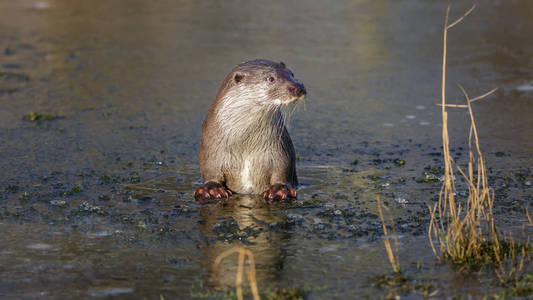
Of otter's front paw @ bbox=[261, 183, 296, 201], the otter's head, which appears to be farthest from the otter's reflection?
the otter's head

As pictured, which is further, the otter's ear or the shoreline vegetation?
the otter's ear

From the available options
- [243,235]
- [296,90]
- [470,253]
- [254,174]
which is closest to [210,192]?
[254,174]

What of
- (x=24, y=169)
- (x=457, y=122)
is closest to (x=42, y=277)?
(x=24, y=169)


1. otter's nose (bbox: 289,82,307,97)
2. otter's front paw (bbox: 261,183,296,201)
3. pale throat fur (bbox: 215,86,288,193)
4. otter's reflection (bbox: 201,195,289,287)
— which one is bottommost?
otter's reflection (bbox: 201,195,289,287)

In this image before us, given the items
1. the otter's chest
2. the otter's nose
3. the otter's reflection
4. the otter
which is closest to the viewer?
the otter's reflection

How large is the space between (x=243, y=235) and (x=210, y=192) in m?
0.72

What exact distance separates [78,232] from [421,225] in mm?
1951

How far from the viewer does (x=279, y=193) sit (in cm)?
498

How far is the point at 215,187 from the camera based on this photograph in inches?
199

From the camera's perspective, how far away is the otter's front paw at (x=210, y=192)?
197 inches

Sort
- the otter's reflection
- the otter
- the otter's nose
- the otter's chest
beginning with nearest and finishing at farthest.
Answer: the otter's reflection
the otter's nose
the otter
the otter's chest

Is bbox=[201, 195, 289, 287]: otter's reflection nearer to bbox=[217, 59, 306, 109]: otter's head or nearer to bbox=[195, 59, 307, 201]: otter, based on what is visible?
bbox=[195, 59, 307, 201]: otter

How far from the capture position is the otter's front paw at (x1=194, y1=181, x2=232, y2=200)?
5016mm

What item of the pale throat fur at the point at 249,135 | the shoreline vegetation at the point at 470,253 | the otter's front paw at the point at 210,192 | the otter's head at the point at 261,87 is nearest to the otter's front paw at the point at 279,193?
the pale throat fur at the point at 249,135
